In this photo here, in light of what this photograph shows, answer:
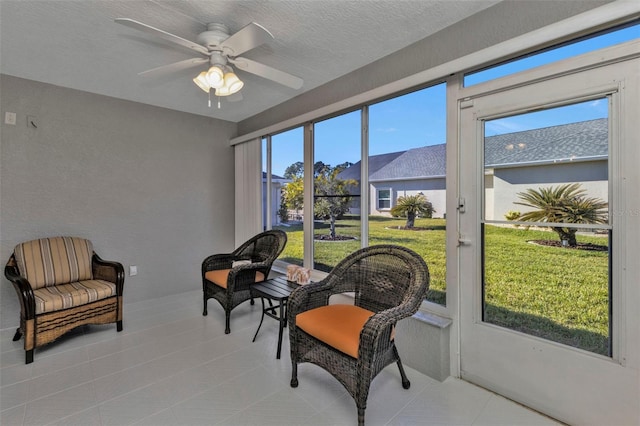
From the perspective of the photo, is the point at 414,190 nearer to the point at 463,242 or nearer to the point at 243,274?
the point at 463,242

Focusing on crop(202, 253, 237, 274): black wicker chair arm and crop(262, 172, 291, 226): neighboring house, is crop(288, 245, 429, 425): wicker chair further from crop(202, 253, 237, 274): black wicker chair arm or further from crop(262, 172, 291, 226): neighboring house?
crop(262, 172, 291, 226): neighboring house

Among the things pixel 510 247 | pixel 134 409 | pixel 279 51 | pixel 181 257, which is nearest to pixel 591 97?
pixel 510 247

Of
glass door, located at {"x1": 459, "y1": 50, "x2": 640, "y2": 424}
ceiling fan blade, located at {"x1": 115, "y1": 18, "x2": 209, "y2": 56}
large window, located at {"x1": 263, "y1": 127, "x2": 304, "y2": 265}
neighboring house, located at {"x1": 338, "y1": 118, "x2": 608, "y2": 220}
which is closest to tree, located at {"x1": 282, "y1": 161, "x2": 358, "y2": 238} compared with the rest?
large window, located at {"x1": 263, "y1": 127, "x2": 304, "y2": 265}

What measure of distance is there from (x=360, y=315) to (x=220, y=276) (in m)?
1.70

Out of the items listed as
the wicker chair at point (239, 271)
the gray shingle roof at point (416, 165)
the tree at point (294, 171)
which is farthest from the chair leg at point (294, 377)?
the tree at point (294, 171)

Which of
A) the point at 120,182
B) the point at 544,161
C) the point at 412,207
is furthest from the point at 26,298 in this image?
the point at 544,161

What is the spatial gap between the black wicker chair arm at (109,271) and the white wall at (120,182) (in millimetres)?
385

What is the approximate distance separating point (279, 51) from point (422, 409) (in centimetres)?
275

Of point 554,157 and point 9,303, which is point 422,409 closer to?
point 554,157

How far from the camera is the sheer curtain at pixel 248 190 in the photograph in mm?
4023

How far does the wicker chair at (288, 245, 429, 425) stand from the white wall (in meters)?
2.63

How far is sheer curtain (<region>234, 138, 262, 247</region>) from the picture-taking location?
13.2ft

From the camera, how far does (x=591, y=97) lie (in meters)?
1.56

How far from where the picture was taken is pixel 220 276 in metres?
3.06
